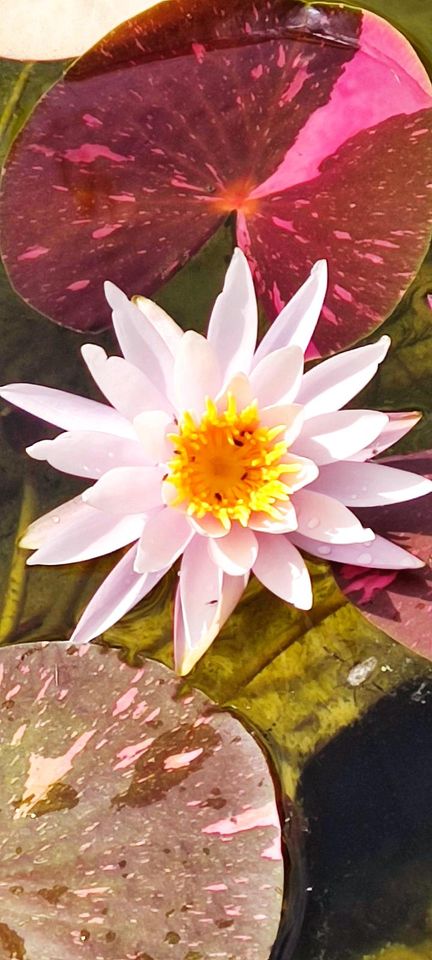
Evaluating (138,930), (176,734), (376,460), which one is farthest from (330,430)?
(138,930)

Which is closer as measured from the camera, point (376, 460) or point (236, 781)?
point (236, 781)

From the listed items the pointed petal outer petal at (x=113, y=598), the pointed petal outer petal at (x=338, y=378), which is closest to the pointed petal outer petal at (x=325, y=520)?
the pointed petal outer petal at (x=338, y=378)

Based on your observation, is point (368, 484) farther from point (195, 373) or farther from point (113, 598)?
point (113, 598)

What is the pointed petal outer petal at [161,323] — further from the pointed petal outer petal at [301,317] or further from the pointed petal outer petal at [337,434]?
the pointed petal outer petal at [337,434]

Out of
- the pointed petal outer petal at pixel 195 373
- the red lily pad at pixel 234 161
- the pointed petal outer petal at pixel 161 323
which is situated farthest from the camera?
the red lily pad at pixel 234 161

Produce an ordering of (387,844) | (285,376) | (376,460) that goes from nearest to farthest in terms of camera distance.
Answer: (285,376) → (387,844) → (376,460)

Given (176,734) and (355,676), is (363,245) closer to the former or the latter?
(355,676)

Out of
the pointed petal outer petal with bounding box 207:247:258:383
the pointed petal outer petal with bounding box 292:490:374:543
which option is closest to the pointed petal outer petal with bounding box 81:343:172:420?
the pointed petal outer petal with bounding box 207:247:258:383
